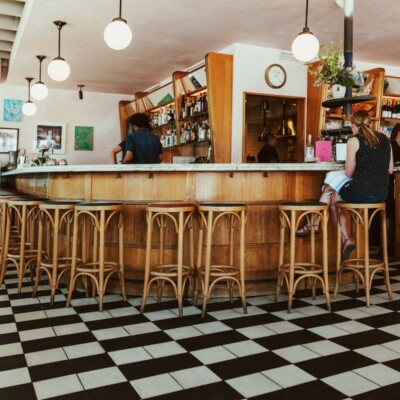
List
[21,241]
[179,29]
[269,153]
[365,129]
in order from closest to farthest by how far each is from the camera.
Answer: [365,129], [21,241], [179,29], [269,153]

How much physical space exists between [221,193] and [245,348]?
1572 mm

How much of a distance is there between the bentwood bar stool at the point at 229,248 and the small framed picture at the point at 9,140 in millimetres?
7279

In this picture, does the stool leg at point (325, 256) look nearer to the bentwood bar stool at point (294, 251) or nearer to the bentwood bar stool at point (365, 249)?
the bentwood bar stool at point (294, 251)

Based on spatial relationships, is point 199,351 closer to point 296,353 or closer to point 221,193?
point 296,353

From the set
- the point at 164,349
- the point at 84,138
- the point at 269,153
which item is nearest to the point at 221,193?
the point at 164,349

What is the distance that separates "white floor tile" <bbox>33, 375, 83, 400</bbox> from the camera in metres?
2.22

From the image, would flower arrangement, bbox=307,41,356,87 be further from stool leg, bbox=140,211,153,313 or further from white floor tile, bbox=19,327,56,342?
white floor tile, bbox=19,327,56,342

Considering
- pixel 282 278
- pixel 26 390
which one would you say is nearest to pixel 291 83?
pixel 282 278

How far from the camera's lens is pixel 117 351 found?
2762 mm

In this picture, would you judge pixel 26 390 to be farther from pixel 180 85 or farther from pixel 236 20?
pixel 180 85

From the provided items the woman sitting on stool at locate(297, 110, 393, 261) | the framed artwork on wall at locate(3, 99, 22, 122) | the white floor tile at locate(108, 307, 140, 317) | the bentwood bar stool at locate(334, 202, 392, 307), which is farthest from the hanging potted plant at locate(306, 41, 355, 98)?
the framed artwork on wall at locate(3, 99, 22, 122)

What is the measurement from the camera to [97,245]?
4246mm

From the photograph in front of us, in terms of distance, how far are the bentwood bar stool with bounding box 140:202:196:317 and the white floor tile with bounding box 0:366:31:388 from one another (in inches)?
47.3

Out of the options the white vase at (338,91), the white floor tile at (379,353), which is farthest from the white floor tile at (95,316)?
the white vase at (338,91)
